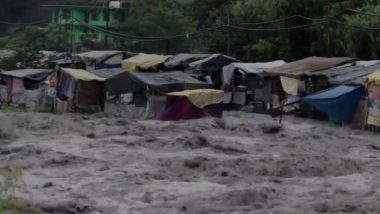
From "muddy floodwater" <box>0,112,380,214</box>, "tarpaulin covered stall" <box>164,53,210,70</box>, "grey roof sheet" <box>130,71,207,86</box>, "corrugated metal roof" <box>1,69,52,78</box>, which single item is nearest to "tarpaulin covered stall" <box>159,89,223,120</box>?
"muddy floodwater" <box>0,112,380,214</box>

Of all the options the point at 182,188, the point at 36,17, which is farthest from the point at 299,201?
the point at 36,17

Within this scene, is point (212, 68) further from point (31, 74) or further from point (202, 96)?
point (31, 74)

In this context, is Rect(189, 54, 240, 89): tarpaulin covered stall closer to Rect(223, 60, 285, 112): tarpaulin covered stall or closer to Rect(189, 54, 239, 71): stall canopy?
Rect(189, 54, 239, 71): stall canopy

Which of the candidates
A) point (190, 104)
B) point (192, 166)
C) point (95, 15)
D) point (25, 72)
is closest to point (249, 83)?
point (190, 104)

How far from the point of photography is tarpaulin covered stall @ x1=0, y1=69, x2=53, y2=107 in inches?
1781

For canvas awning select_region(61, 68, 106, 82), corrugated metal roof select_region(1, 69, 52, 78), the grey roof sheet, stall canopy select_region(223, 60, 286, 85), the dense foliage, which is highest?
the dense foliage

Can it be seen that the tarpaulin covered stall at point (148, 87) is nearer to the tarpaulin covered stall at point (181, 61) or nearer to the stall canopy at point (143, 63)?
the tarpaulin covered stall at point (181, 61)

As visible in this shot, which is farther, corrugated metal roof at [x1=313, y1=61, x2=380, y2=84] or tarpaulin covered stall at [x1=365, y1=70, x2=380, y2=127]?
corrugated metal roof at [x1=313, y1=61, x2=380, y2=84]

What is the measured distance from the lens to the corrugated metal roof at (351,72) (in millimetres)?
28453

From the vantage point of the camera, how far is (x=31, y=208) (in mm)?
12148

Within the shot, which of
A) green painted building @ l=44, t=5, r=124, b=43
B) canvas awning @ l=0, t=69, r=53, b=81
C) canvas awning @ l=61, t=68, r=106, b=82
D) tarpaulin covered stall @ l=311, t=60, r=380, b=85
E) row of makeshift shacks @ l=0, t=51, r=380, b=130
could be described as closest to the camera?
row of makeshift shacks @ l=0, t=51, r=380, b=130

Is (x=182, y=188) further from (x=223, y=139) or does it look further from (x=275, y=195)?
(x=223, y=139)

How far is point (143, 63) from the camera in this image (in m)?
43.2

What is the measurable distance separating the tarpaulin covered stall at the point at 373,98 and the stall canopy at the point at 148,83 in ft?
30.4
